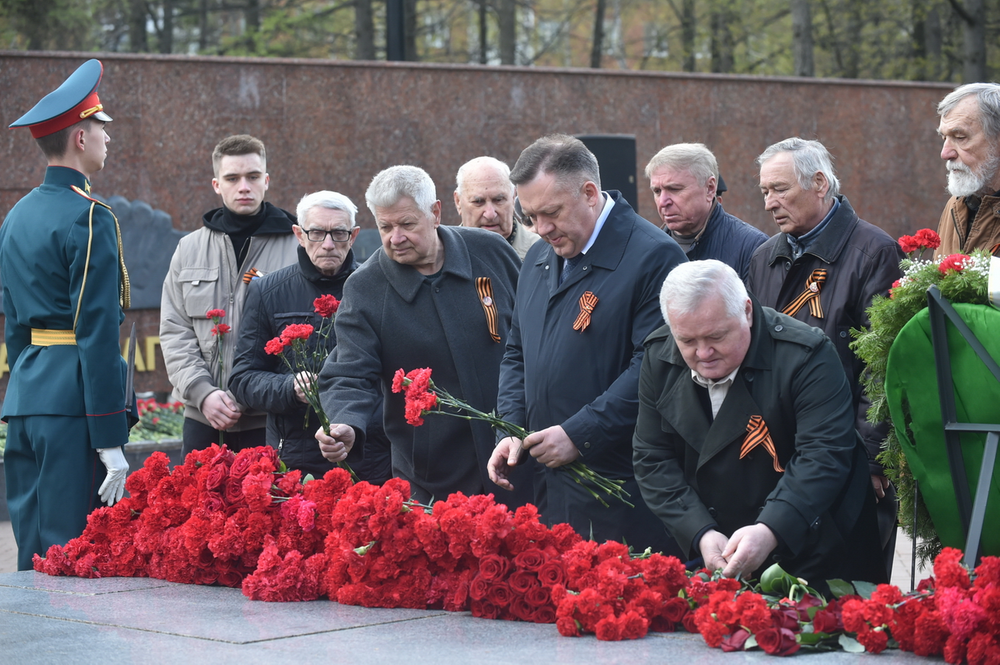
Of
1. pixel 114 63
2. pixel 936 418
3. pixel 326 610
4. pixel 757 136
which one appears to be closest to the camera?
pixel 936 418

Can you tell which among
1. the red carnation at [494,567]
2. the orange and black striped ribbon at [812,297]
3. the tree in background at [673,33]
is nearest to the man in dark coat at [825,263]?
the orange and black striped ribbon at [812,297]

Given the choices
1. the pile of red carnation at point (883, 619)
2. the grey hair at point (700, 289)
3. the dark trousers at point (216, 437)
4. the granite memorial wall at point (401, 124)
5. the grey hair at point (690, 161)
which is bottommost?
the pile of red carnation at point (883, 619)

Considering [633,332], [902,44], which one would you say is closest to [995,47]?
[902,44]

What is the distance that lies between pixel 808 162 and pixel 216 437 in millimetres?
3229

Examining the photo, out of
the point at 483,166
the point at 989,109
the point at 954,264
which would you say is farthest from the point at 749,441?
the point at 483,166

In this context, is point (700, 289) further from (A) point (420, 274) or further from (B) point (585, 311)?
(A) point (420, 274)

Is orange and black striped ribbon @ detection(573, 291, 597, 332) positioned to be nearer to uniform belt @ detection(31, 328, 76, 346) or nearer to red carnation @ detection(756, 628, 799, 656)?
red carnation @ detection(756, 628, 799, 656)

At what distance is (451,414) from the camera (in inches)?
149

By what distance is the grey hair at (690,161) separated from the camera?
17.6ft

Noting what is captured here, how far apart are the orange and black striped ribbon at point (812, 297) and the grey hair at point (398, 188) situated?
4.84 ft

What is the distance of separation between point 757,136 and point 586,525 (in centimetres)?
906

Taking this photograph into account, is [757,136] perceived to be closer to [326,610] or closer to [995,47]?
[326,610]

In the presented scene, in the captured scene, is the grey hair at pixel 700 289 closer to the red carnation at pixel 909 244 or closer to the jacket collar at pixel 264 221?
the red carnation at pixel 909 244

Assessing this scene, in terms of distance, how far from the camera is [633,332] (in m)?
4.15
